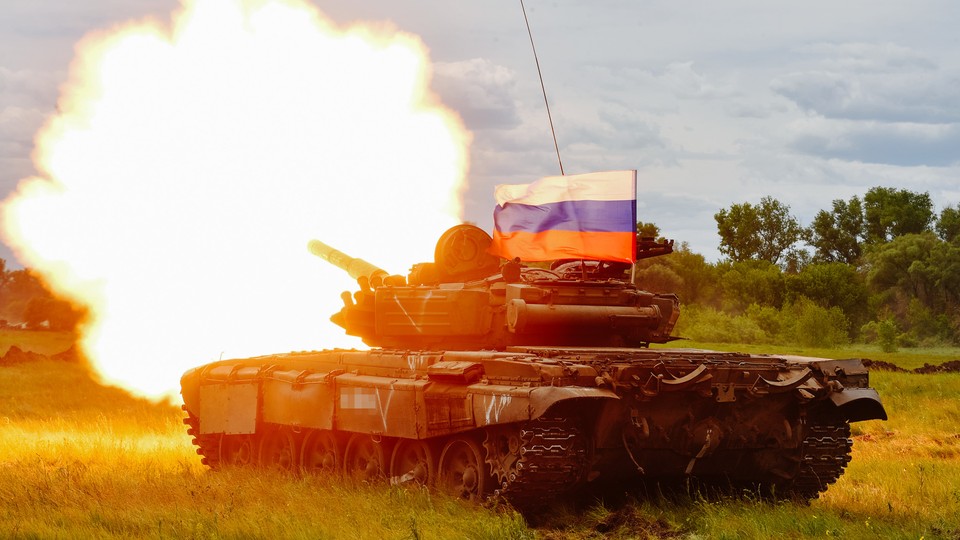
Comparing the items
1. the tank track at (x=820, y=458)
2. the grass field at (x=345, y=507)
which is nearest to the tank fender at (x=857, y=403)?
the tank track at (x=820, y=458)

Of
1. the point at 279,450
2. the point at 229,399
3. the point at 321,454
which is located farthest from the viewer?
the point at 229,399

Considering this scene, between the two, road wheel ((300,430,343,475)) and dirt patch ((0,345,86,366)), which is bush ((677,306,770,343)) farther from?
road wheel ((300,430,343,475))

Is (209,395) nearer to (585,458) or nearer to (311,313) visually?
(311,313)

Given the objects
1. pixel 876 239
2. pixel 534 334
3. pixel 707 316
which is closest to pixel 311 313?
pixel 534 334

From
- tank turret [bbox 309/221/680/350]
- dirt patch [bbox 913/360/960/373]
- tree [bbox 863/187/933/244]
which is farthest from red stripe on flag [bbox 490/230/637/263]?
tree [bbox 863/187/933/244]

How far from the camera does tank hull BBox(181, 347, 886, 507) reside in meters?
12.9

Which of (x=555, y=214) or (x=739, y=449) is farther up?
(x=555, y=214)

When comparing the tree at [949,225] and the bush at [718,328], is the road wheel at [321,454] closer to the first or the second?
the bush at [718,328]

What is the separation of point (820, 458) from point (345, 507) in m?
5.48

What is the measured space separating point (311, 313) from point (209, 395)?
Result: 4.75 metres

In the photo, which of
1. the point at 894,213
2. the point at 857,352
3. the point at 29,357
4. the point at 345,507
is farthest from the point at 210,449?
the point at 894,213

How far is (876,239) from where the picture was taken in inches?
3063

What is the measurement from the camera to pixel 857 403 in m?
14.8

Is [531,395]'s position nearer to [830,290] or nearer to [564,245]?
[564,245]
